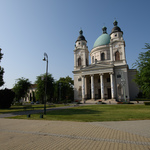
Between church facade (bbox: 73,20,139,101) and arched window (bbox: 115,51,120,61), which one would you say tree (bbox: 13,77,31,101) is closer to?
church facade (bbox: 73,20,139,101)

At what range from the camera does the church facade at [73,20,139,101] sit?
45.6 meters

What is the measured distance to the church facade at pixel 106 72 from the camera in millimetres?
45569

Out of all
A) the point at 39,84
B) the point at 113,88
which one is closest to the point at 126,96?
the point at 113,88

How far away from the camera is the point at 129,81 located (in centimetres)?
4884

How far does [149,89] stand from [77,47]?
40909 mm

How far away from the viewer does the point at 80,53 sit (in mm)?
56688

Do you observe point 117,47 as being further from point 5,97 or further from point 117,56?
point 5,97

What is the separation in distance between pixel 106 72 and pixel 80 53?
1662 centimetres

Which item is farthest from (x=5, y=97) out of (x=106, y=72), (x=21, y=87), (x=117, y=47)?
(x=117, y=47)

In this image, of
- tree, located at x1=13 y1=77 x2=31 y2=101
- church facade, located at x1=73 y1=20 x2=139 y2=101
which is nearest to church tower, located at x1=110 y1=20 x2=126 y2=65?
church facade, located at x1=73 y1=20 x2=139 y2=101

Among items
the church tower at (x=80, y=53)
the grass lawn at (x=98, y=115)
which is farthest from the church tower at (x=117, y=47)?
the grass lawn at (x=98, y=115)

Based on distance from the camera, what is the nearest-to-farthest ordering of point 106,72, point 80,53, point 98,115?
point 98,115 → point 106,72 → point 80,53

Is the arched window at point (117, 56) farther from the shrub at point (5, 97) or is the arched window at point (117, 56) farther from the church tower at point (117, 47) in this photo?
the shrub at point (5, 97)

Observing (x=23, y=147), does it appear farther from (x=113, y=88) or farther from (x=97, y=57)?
(x=97, y=57)
